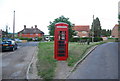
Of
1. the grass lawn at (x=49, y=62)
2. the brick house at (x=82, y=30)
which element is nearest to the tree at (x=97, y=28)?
the brick house at (x=82, y=30)

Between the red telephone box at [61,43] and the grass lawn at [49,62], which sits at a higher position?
the red telephone box at [61,43]

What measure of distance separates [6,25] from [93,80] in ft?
198

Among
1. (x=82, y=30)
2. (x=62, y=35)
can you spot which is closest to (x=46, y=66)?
(x=62, y=35)

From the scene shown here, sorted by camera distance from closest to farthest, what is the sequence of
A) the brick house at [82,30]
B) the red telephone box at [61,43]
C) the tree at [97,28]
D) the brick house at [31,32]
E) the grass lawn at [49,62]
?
the grass lawn at [49,62], the red telephone box at [61,43], the tree at [97,28], the brick house at [82,30], the brick house at [31,32]

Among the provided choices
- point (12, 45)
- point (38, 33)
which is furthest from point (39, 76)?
point (38, 33)

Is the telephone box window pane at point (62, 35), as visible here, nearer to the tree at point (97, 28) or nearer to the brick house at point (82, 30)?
the tree at point (97, 28)

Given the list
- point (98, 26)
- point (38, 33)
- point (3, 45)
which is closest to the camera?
point (3, 45)

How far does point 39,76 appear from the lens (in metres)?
6.28

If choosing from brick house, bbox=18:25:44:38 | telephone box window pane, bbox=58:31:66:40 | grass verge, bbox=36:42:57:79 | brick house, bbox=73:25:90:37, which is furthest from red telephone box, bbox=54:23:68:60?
brick house, bbox=18:25:44:38

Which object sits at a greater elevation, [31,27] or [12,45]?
[31,27]

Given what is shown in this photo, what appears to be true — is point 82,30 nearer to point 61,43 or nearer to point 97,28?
point 97,28

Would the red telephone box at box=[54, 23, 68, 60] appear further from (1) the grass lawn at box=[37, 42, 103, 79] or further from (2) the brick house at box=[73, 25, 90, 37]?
(2) the brick house at box=[73, 25, 90, 37]

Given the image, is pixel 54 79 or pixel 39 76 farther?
pixel 39 76

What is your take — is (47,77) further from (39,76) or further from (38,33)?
(38,33)
